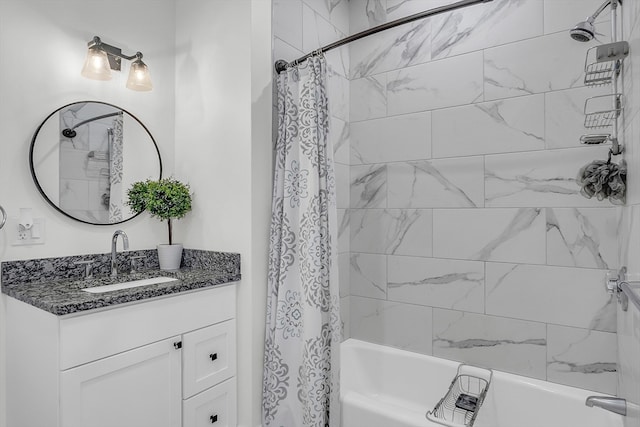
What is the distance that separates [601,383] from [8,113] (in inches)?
119

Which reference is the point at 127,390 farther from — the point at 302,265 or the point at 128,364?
the point at 302,265

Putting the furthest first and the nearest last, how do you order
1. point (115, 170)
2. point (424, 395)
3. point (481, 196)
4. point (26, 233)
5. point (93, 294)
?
point (424, 395)
point (481, 196)
point (115, 170)
point (26, 233)
point (93, 294)

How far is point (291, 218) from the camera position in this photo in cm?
189

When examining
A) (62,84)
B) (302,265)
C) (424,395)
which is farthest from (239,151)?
(424,395)

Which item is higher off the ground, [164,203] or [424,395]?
[164,203]

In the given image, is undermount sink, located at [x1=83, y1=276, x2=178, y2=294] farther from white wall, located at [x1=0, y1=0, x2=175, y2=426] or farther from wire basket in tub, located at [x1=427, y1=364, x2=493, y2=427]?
wire basket in tub, located at [x1=427, y1=364, x2=493, y2=427]

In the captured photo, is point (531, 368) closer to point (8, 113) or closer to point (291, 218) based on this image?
point (291, 218)

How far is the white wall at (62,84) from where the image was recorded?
1646 millimetres

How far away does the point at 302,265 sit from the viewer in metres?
1.83

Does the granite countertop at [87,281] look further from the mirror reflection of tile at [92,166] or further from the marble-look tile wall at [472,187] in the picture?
the marble-look tile wall at [472,187]

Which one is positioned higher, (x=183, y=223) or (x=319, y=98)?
(x=319, y=98)

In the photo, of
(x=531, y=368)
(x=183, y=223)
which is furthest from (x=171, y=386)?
(x=531, y=368)

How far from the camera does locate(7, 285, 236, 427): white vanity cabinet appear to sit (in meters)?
1.34

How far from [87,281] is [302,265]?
1.00 m
